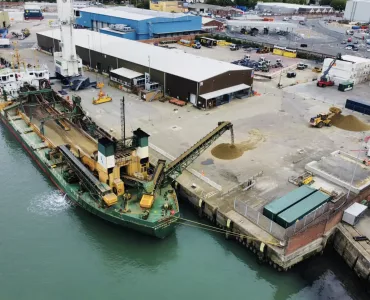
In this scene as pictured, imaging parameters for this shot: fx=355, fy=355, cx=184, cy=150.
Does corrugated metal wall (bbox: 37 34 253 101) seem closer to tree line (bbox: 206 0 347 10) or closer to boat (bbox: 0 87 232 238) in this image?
boat (bbox: 0 87 232 238)

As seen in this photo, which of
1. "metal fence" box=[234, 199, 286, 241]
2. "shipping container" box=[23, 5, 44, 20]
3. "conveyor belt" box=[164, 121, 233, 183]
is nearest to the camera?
"metal fence" box=[234, 199, 286, 241]

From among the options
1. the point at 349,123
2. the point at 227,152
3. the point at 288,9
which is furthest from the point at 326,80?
the point at 288,9

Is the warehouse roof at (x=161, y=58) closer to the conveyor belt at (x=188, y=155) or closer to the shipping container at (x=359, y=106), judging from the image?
the shipping container at (x=359, y=106)

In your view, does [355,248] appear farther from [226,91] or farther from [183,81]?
[183,81]

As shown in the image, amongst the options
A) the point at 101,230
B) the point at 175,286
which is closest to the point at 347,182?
the point at 175,286

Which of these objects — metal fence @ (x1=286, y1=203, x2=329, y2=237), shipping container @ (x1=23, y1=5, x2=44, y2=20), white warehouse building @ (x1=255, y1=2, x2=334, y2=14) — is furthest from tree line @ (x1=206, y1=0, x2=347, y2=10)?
metal fence @ (x1=286, y1=203, x2=329, y2=237)

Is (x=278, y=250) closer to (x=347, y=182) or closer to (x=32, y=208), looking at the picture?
(x=347, y=182)
